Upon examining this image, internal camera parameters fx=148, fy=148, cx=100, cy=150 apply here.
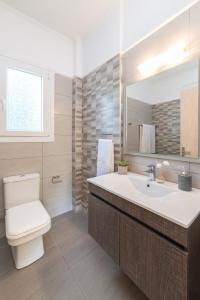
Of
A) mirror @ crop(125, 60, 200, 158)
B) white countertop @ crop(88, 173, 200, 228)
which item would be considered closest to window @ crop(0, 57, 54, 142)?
mirror @ crop(125, 60, 200, 158)

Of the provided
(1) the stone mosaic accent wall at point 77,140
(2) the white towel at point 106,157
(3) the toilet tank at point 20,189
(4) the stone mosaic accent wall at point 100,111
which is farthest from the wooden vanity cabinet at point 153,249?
(1) the stone mosaic accent wall at point 77,140

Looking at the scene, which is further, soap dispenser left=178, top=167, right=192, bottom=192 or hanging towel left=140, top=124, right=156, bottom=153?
hanging towel left=140, top=124, right=156, bottom=153

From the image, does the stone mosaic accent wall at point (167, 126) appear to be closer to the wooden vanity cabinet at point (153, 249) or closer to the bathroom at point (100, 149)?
the bathroom at point (100, 149)

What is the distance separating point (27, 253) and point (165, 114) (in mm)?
1810

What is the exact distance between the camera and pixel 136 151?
1586 mm

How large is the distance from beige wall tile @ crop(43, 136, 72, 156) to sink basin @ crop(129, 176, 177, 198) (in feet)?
3.81

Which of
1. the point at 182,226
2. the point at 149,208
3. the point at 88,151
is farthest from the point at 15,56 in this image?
the point at 182,226

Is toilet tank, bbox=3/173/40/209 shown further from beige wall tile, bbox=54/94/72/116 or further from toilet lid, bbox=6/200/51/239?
beige wall tile, bbox=54/94/72/116

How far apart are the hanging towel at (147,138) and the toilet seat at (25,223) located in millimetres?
1174

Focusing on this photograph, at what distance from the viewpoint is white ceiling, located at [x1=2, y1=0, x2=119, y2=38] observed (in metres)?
1.59

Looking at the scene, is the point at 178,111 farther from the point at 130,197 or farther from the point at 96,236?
the point at 96,236

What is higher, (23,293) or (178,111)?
(178,111)

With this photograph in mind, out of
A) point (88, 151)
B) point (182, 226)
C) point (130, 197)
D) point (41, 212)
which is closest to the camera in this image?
point (182, 226)

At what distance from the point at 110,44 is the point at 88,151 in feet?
4.50
